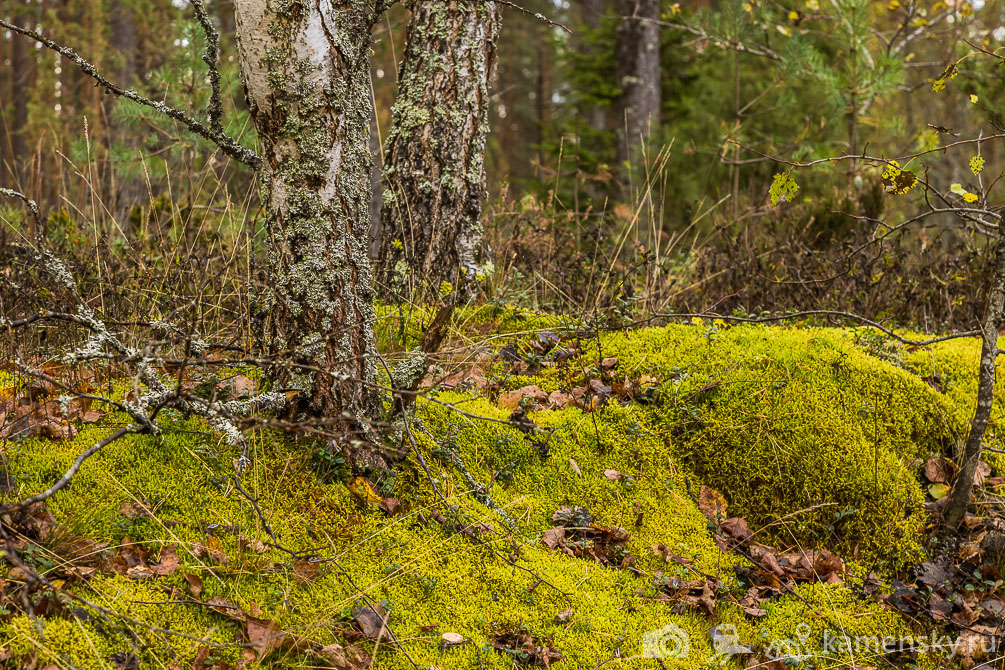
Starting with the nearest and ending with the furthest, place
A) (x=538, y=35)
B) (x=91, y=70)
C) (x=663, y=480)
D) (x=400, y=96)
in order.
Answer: (x=91, y=70) < (x=663, y=480) < (x=400, y=96) < (x=538, y=35)

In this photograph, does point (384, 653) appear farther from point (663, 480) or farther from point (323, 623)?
point (663, 480)

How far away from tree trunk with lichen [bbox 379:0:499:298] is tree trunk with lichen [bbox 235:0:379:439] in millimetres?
1777

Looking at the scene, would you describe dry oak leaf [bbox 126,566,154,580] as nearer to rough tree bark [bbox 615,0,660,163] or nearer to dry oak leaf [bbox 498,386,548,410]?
dry oak leaf [bbox 498,386,548,410]

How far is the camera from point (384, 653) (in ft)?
7.18

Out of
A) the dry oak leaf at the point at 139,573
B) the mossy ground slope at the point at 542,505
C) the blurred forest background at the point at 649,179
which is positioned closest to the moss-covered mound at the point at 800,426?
the mossy ground slope at the point at 542,505

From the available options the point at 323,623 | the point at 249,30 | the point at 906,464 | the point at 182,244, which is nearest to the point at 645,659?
the point at 323,623

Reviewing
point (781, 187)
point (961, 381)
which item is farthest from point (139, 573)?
point (961, 381)

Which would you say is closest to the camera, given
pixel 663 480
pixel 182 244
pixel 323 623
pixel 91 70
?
pixel 323 623

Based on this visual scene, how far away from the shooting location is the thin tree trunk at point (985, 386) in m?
2.82

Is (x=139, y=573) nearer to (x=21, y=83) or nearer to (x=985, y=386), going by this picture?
(x=985, y=386)

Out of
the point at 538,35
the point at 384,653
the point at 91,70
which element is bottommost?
the point at 384,653

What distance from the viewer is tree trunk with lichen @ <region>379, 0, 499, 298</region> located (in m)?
4.43

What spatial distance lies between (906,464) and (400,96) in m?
3.63

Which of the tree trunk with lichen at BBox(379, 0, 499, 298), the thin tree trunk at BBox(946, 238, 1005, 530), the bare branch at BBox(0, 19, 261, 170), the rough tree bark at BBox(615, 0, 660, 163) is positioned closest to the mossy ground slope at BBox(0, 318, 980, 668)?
the thin tree trunk at BBox(946, 238, 1005, 530)
